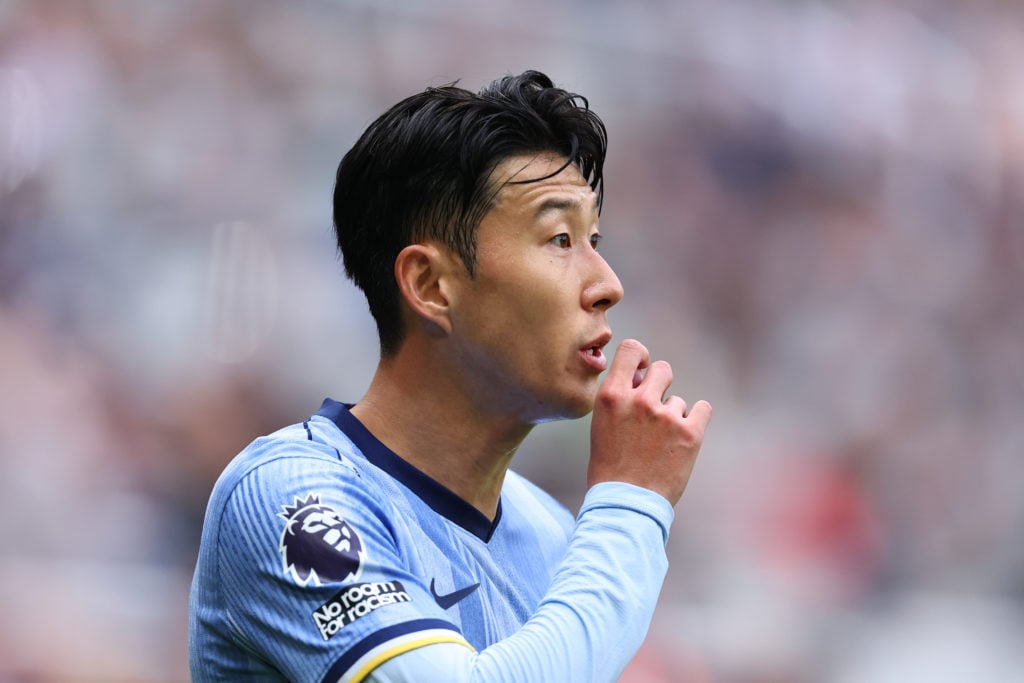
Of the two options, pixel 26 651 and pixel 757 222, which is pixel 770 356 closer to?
pixel 757 222

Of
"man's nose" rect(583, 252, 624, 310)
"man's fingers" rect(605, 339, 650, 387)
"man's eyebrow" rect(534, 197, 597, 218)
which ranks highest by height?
"man's eyebrow" rect(534, 197, 597, 218)

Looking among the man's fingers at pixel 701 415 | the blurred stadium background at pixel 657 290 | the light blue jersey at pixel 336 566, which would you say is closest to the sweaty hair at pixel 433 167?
the light blue jersey at pixel 336 566

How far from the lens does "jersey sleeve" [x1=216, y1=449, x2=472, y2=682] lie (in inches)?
58.7

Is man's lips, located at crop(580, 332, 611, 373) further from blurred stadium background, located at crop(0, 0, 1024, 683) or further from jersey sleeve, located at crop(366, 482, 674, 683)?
blurred stadium background, located at crop(0, 0, 1024, 683)

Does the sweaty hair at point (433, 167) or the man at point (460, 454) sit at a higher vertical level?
the sweaty hair at point (433, 167)

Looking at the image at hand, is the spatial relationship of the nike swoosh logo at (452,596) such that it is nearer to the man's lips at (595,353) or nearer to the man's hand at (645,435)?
the man's hand at (645,435)

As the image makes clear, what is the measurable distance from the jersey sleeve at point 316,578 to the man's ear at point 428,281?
35cm

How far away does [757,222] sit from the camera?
18.7ft

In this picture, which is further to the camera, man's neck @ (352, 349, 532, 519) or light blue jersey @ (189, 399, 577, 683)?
man's neck @ (352, 349, 532, 519)

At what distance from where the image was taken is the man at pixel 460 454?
1.53 m

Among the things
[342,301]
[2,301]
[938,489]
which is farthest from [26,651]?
[938,489]

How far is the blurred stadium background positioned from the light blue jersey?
2544mm

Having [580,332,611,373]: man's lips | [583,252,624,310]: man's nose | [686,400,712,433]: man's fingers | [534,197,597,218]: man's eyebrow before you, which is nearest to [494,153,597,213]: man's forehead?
[534,197,597,218]: man's eyebrow

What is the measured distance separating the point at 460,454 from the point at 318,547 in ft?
1.42
